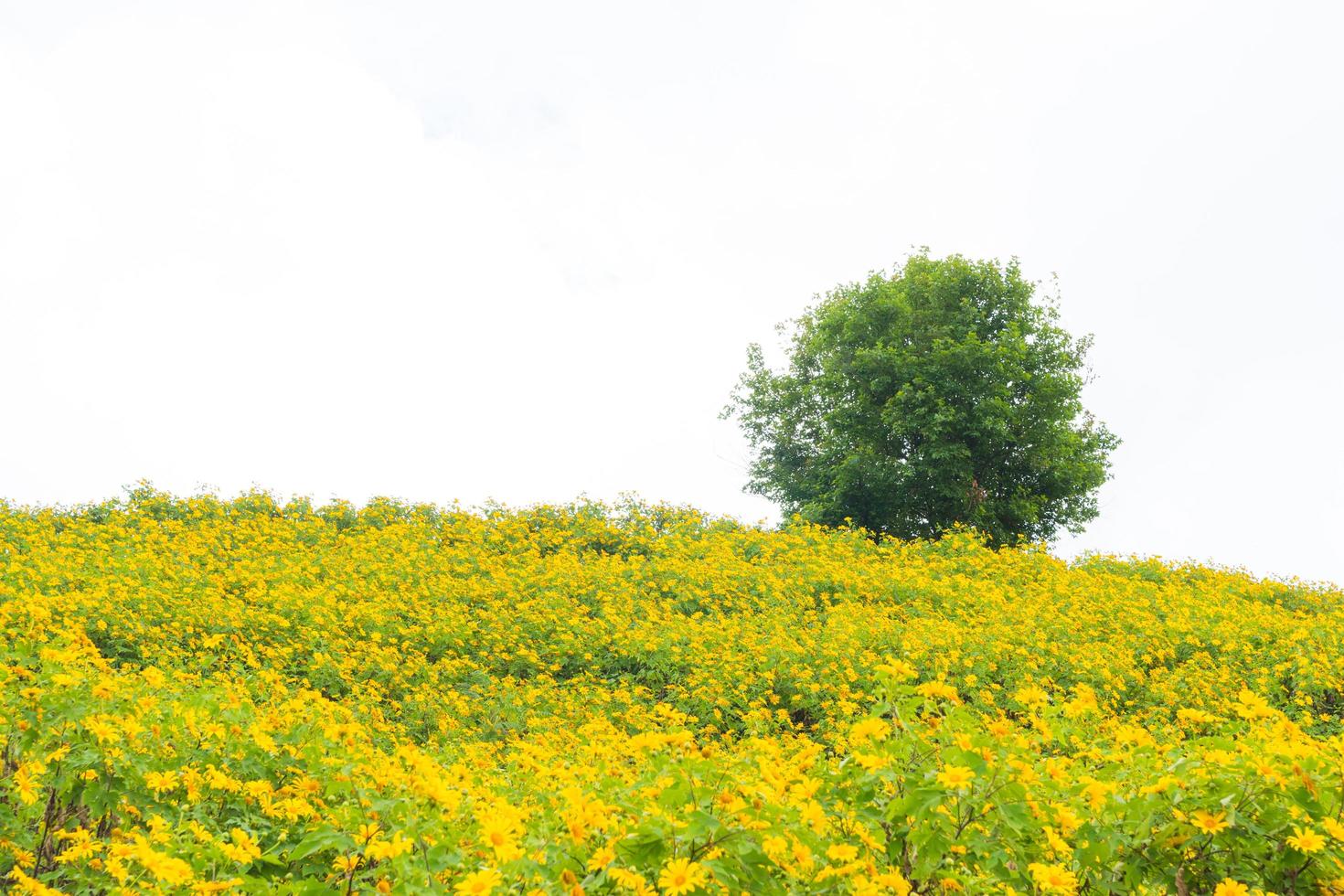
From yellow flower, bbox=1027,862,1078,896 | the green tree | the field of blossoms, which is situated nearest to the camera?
yellow flower, bbox=1027,862,1078,896

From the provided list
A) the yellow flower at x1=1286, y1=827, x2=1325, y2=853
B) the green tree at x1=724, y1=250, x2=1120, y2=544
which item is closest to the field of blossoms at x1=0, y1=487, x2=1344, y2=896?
the yellow flower at x1=1286, y1=827, x2=1325, y2=853

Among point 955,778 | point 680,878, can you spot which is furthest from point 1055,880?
point 680,878

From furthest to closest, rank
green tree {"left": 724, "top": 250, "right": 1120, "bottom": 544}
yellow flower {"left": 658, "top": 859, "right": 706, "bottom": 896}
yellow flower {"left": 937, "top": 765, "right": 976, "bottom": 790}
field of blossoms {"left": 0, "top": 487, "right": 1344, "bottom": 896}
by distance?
green tree {"left": 724, "top": 250, "right": 1120, "bottom": 544} → field of blossoms {"left": 0, "top": 487, "right": 1344, "bottom": 896} → yellow flower {"left": 937, "top": 765, "right": 976, "bottom": 790} → yellow flower {"left": 658, "top": 859, "right": 706, "bottom": 896}

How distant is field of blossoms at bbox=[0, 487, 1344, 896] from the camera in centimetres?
287

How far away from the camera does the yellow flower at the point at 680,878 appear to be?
227cm

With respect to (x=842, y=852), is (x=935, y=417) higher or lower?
higher

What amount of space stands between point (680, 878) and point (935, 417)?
55.7 feet

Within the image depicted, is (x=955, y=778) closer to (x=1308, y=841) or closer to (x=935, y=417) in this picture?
(x=1308, y=841)

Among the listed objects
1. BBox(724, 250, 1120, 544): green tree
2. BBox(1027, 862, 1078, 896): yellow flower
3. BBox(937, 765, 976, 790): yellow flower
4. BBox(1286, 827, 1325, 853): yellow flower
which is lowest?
BBox(1027, 862, 1078, 896): yellow flower

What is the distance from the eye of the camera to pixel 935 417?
18406mm

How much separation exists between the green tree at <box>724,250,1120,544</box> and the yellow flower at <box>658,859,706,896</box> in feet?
52.8

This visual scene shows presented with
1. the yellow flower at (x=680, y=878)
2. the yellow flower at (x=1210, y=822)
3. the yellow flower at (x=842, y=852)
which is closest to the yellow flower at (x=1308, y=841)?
the yellow flower at (x=1210, y=822)

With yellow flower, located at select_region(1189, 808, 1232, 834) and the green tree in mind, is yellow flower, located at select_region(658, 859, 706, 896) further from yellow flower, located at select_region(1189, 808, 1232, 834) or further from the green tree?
the green tree

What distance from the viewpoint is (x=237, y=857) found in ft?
9.72
